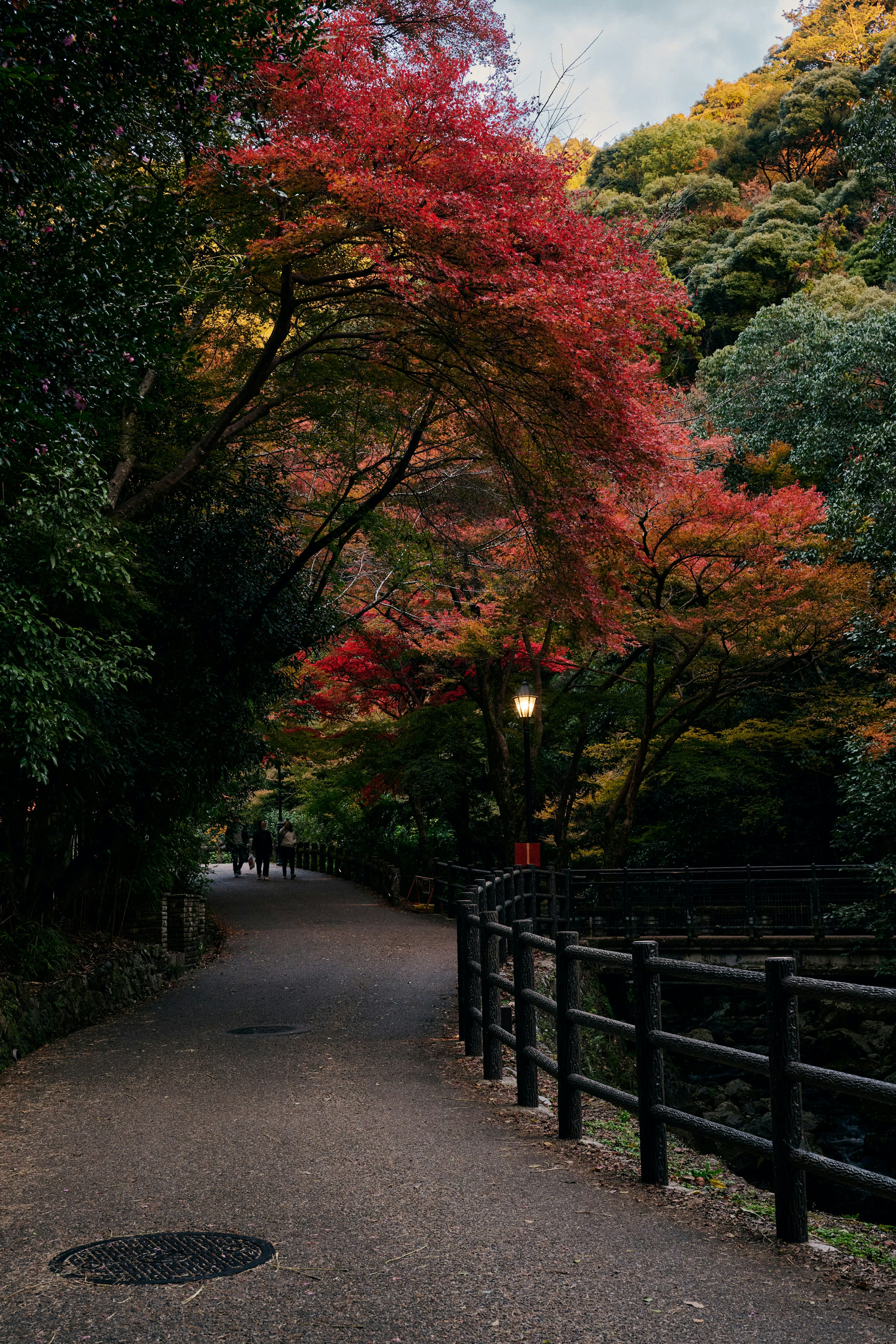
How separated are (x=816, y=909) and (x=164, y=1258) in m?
16.6

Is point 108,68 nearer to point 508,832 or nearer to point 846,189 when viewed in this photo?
point 508,832

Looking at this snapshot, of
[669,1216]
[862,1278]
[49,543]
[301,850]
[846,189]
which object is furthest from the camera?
[301,850]

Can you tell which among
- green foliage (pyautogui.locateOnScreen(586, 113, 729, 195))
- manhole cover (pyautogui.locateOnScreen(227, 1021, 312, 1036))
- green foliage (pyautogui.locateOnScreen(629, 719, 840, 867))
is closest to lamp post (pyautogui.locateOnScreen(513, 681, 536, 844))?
green foliage (pyautogui.locateOnScreen(629, 719, 840, 867))

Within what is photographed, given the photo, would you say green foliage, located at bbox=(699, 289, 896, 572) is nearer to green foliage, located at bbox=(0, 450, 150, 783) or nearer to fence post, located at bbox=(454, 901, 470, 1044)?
fence post, located at bbox=(454, 901, 470, 1044)

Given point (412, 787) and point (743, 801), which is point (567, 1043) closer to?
point (412, 787)

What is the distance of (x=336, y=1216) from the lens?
15.5 ft

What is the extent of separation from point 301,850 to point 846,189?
1247 inches

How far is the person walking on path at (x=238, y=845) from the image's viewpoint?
3556 centimetres

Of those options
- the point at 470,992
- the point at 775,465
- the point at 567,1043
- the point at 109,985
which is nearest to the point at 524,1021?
the point at 567,1043

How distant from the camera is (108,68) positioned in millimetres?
7238

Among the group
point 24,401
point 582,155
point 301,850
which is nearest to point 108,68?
point 24,401

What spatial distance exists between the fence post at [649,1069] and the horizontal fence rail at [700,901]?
12814 mm

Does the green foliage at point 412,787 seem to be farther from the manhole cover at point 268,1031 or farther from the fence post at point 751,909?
the manhole cover at point 268,1031

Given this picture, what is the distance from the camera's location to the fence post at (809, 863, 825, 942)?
18.7m
